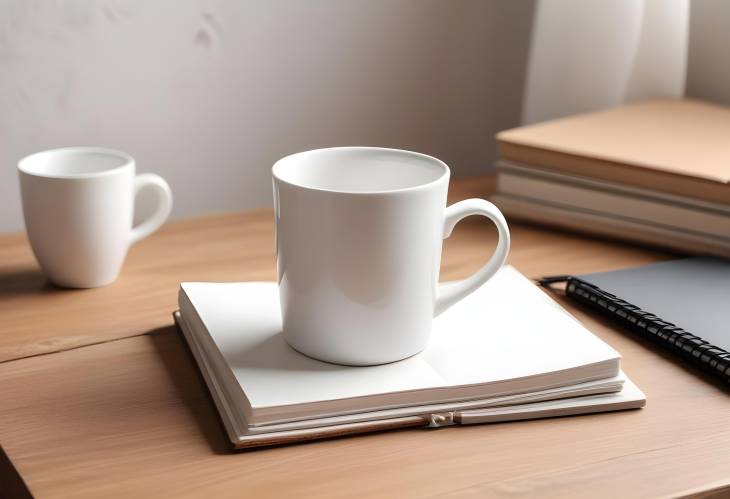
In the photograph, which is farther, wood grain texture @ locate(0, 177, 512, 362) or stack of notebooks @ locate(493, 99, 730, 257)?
stack of notebooks @ locate(493, 99, 730, 257)

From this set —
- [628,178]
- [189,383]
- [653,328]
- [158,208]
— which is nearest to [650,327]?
[653,328]

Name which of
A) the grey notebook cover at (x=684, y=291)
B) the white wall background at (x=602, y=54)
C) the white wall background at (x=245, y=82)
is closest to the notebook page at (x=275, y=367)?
the grey notebook cover at (x=684, y=291)

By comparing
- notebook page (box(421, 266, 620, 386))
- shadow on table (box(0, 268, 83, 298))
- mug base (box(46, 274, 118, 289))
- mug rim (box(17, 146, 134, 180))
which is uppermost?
mug rim (box(17, 146, 134, 180))

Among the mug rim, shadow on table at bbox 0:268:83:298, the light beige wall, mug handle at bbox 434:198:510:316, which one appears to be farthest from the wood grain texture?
the light beige wall

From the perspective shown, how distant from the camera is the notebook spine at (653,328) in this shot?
0.62 metres

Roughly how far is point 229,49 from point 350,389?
0.56 metres

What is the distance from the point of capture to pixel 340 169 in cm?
66

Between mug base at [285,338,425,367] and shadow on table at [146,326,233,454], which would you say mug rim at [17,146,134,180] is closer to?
shadow on table at [146,326,233,454]

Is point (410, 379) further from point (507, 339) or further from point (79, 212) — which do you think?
point (79, 212)

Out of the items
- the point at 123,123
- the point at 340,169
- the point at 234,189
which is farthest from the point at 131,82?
the point at 340,169

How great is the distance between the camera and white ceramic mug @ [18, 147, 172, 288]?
0.73 meters

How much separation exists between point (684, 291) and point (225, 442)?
0.41 metres

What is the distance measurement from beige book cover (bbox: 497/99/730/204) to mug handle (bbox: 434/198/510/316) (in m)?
0.30

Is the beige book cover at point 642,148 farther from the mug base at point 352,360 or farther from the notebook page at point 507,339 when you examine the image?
the mug base at point 352,360
